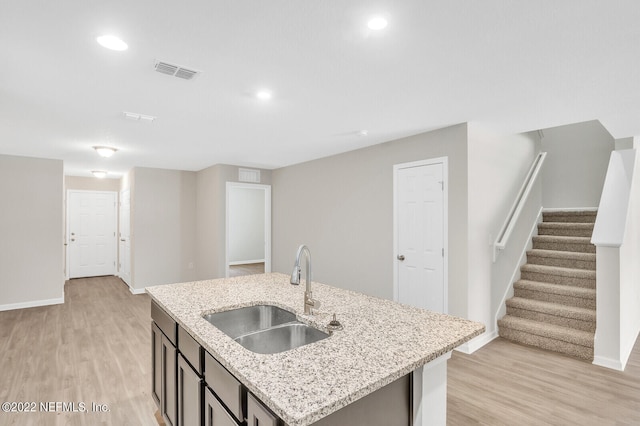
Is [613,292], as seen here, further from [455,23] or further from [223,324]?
[223,324]

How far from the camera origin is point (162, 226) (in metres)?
6.44

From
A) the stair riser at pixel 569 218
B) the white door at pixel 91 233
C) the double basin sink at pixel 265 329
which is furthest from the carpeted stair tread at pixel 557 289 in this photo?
the white door at pixel 91 233

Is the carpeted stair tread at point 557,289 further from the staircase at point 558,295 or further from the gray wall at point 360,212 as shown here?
the gray wall at point 360,212

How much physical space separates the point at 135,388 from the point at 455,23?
3.44 m

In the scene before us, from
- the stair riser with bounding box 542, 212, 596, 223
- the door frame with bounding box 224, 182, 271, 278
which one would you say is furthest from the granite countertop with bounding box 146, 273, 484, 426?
the stair riser with bounding box 542, 212, 596, 223

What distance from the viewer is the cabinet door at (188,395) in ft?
5.15

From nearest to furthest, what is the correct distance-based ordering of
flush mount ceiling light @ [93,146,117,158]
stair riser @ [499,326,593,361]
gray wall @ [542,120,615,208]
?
stair riser @ [499,326,593,361] → flush mount ceiling light @ [93,146,117,158] → gray wall @ [542,120,615,208]

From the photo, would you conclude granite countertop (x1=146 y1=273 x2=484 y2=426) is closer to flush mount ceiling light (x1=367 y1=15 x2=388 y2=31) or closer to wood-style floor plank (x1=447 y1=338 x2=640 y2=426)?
wood-style floor plank (x1=447 y1=338 x2=640 y2=426)

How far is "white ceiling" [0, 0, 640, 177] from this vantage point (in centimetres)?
161

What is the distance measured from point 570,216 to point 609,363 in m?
2.62

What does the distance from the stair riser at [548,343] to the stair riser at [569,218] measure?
92.9 inches

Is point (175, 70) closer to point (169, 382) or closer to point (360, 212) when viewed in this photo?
point (169, 382)

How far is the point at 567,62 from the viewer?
6.90 feet

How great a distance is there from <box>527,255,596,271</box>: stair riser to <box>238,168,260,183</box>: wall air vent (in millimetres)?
4643
